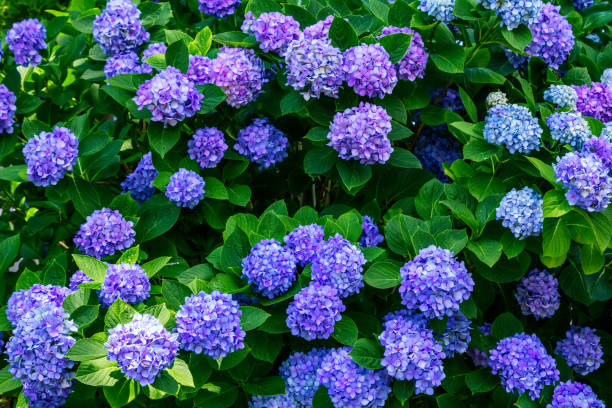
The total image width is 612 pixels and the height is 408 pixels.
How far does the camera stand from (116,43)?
3057 mm

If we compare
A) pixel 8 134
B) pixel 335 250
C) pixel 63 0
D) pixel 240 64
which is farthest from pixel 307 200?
pixel 63 0

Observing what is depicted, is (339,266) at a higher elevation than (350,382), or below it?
higher

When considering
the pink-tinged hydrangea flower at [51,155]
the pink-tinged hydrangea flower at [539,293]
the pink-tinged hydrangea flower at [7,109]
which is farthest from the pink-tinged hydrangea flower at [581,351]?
the pink-tinged hydrangea flower at [7,109]

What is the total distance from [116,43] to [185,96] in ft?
2.46

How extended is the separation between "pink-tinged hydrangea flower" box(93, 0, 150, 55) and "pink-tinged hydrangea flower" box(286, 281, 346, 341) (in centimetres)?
154

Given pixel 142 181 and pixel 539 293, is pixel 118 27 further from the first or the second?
pixel 539 293

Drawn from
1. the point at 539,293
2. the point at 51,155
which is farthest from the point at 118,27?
the point at 539,293

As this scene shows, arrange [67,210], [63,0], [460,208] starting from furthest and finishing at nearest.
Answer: [63,0] < [67,210] < [460,208]

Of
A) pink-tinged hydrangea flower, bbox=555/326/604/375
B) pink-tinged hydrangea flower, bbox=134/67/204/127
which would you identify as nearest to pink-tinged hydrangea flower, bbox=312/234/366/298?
pink-tinged hydrangea flower, bbox=134/67/204/127

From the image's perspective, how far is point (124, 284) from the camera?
2.29 m

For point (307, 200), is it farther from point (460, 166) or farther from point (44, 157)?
point (44, 157)

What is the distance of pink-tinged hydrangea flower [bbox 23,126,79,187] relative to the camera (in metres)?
2.63

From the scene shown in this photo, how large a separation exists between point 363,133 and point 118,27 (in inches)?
51.1

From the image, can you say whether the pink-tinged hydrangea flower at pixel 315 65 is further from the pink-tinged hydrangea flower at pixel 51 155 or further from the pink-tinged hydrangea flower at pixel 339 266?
the pink-tinged hydrangea flower at pixel 51 155
